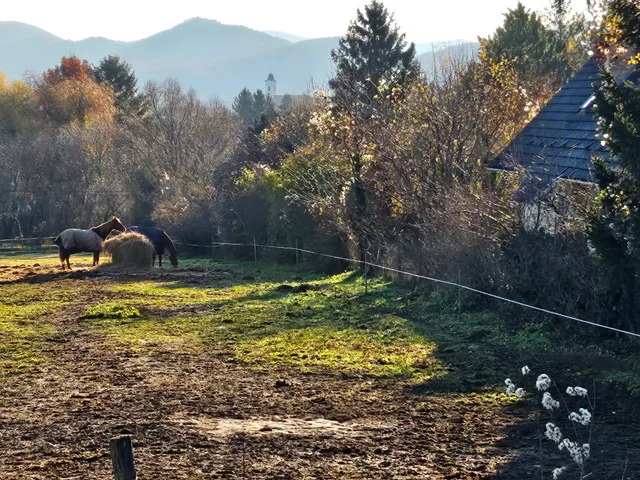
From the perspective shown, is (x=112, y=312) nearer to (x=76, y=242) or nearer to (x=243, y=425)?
(x=243, y=425)

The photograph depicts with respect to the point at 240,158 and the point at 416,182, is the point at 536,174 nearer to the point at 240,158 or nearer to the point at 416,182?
the point at 416,182

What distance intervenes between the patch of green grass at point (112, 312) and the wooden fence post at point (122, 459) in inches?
470

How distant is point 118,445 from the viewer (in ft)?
15.4

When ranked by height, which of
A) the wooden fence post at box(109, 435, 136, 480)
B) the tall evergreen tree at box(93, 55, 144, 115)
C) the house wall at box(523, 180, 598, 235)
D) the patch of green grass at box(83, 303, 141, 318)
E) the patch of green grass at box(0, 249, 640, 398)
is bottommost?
the patch of green grass at box(0, 249, 640, 398)

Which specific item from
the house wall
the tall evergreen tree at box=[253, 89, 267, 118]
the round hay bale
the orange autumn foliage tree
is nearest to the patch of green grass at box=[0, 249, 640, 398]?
the house wall

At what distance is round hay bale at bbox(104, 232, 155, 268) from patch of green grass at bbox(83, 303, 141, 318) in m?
10.6

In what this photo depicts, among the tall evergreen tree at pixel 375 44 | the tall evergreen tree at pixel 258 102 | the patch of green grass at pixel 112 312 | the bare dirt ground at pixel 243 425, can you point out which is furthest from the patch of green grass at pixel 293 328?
the tall evergreen tree at pixel 258 102

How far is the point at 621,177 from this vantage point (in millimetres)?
10719

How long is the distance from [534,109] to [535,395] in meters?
14.5

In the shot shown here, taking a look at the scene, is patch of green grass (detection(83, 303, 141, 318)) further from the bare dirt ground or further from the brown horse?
the brown horse

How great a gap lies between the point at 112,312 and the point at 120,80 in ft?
195

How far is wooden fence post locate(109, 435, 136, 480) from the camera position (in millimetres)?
4660

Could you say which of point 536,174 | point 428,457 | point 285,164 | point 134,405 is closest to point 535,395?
point 428,457

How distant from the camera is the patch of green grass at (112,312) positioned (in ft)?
53.9
